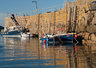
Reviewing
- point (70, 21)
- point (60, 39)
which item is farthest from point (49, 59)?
point (70, 21)

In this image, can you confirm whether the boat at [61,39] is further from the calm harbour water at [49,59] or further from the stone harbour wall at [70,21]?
the calm harbour water at [49,59]

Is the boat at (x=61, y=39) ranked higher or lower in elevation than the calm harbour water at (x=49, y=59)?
higher

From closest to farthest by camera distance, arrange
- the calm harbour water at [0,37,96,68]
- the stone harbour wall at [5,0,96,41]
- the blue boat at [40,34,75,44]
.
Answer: the calm harbour water at [0,37,96,68] < the stone harbour wall at [5,0,96,41] < the blue boat at [40,34,75,44]

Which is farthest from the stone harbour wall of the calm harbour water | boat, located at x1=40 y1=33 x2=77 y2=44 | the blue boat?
the calm harbour water

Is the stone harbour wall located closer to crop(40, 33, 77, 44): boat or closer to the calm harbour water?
crop(40, 33, 77, 44): boat

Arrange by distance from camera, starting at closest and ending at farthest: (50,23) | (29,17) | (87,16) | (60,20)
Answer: (87,16) → (60,20) → (50,23) → (29,17)

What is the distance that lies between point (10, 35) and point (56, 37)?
5430 cm

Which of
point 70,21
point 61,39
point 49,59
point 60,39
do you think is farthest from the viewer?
point 70,21

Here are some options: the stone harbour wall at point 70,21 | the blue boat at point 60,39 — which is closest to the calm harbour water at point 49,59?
the blue boat at point 60,39

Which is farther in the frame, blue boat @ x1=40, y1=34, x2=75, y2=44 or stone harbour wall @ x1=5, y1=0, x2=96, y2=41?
blue boat @ x1=40, y1=34, x2=75, y2=44

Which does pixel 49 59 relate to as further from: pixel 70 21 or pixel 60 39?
pixel 70 21

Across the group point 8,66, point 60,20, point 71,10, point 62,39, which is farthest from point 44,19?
point 8,66

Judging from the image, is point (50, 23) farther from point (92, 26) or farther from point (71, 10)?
point (92, 26)

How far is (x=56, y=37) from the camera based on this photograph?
37125 mm
